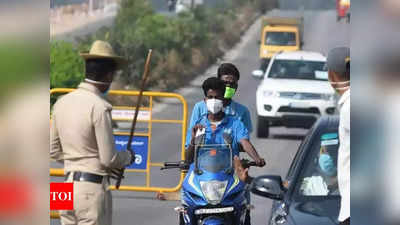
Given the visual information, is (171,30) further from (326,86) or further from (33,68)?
(33,68)

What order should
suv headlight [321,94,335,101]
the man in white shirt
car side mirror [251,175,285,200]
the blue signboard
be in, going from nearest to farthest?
the man in white shirt, car side mirror [251,175,285,200], the blue signboard, suv headlight [321,94,335,101]

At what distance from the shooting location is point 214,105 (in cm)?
681

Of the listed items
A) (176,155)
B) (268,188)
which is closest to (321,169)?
(268,188)

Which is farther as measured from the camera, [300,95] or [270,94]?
[270,94]

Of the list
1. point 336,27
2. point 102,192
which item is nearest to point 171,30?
point 336,27

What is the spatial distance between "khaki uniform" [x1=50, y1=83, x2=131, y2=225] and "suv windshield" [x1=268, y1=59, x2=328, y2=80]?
43.1ft

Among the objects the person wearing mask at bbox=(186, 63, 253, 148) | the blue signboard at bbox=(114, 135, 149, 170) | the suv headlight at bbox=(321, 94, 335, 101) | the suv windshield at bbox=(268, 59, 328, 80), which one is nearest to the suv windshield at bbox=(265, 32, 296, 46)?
the suv windshield at bbox=(268, 59, 328, 80)

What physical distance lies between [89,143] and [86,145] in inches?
0.7

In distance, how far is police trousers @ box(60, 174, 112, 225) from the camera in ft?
16.9

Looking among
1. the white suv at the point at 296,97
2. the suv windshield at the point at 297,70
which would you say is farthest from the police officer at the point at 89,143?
the suv windshield at the point at 297,70

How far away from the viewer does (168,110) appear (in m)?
16.0

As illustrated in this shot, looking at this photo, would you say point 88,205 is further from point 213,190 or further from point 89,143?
point 213,190

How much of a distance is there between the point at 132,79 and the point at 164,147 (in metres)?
2.08

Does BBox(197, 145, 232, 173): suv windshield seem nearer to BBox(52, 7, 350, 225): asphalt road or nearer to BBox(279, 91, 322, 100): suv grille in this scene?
BBox(52, 7, 350, 225): asphalt road
